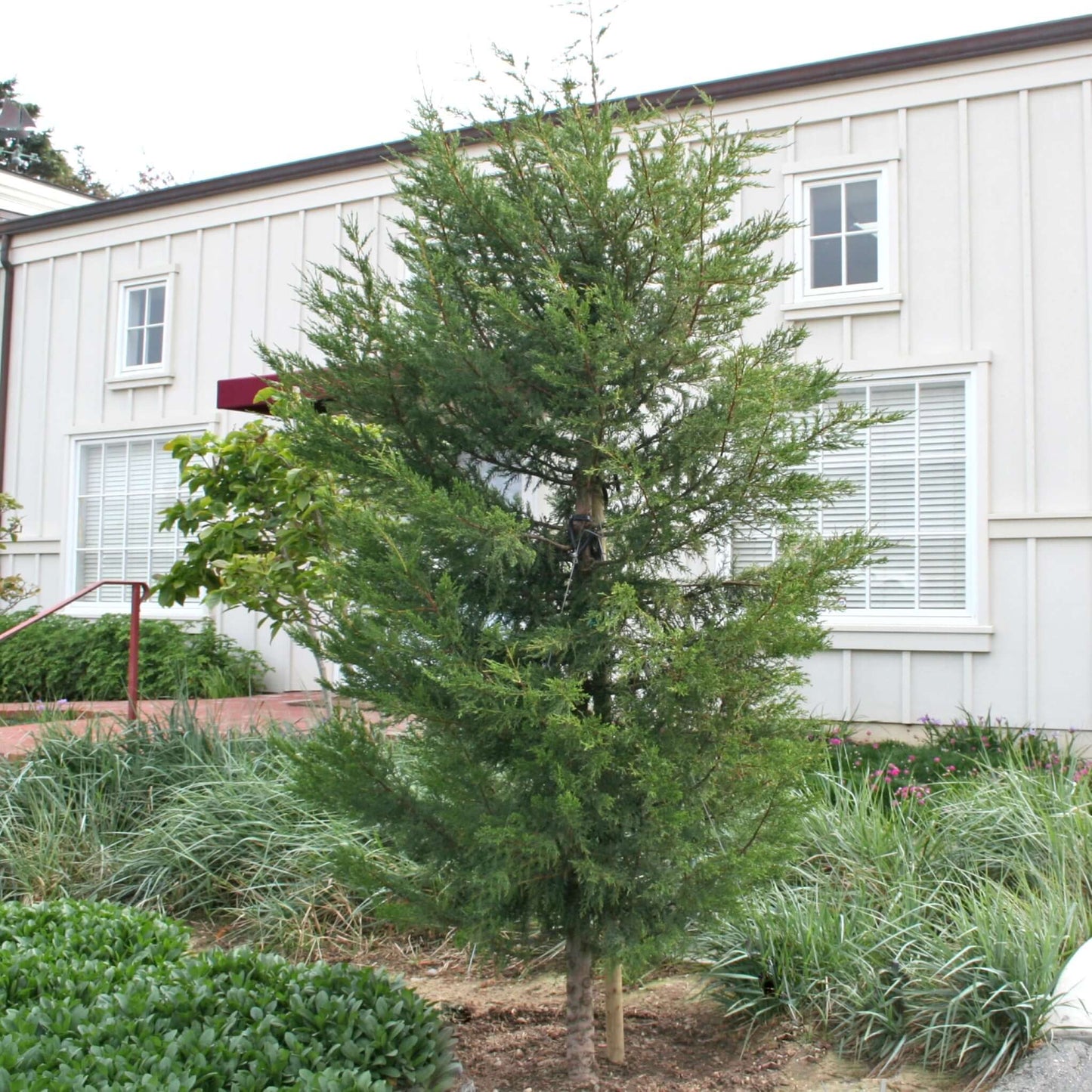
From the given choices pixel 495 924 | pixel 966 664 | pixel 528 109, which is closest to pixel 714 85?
pixel 966 664

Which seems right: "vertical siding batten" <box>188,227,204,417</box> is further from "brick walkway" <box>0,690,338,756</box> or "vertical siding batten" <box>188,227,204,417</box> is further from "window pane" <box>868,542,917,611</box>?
"window pane" <box>868,542,917,611</box>

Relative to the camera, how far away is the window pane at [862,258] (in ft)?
29.1

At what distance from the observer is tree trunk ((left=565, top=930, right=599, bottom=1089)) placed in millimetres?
3271

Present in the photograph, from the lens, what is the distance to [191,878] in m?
4.84

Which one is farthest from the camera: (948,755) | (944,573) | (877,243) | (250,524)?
(877,243)

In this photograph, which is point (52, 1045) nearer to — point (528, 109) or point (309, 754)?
point (309, 754)

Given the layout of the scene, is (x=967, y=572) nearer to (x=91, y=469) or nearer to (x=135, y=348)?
(x=135, y=348)

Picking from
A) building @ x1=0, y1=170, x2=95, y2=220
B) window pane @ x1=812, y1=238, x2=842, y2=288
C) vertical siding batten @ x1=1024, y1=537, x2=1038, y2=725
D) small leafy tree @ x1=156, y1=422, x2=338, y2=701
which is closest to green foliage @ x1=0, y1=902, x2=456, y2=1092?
small leafy tree @ x1=156, y1=422, x2=338, y2=701

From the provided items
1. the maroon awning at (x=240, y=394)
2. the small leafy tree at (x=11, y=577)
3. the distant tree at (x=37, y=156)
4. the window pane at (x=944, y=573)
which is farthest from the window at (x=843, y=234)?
the distant tree at (x=37, y=156)

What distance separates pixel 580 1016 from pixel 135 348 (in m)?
10.9

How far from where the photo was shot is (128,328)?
492 inches

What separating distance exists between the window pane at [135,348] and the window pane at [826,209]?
24.2 ft

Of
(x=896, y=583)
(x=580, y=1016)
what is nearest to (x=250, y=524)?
(x=580, y=1016)

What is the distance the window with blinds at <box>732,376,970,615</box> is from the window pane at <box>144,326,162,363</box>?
7.13m
